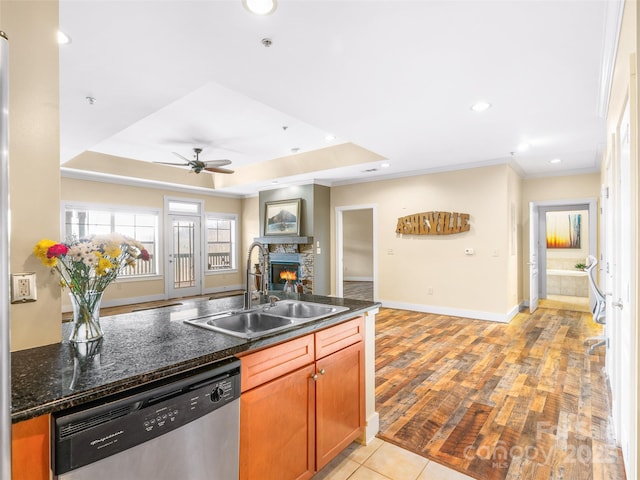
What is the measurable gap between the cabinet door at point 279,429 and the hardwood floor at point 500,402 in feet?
2.67

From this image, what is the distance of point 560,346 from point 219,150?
5518 mm

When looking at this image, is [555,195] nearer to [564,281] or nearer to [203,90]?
[564,281]

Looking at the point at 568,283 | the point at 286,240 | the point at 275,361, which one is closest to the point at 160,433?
the point at 275,361

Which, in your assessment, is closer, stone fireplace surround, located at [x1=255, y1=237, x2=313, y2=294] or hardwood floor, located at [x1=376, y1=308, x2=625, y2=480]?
hardwood floor, located at [x1=376, y1=308, x2=625, y2=480]

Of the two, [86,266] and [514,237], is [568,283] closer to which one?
[514,237]

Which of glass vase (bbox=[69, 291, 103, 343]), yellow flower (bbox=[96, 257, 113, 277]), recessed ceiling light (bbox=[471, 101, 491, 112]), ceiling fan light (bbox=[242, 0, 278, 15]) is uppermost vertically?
ceiling fan light (bbox=[242, 0, 278, 15])

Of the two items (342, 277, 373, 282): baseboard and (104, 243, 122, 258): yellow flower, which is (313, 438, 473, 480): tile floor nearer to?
(104, 243, 122, 258): yellow flower

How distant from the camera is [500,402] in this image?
2738 mm

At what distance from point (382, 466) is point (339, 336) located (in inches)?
31.8

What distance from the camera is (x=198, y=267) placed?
816cm

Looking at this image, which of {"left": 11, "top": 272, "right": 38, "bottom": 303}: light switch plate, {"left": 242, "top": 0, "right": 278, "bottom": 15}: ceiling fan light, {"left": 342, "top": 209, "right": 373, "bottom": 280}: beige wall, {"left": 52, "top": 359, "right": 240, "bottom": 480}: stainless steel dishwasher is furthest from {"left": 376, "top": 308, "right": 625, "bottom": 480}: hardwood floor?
{"left": 342, "top": 209, "right": 373, "bottom": 280}: beige wall

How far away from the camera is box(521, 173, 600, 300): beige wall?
588cm

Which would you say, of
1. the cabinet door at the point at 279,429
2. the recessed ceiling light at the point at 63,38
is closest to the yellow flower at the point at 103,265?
the cabinet door at the point at 279,429

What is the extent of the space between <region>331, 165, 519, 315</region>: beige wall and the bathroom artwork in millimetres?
3379
